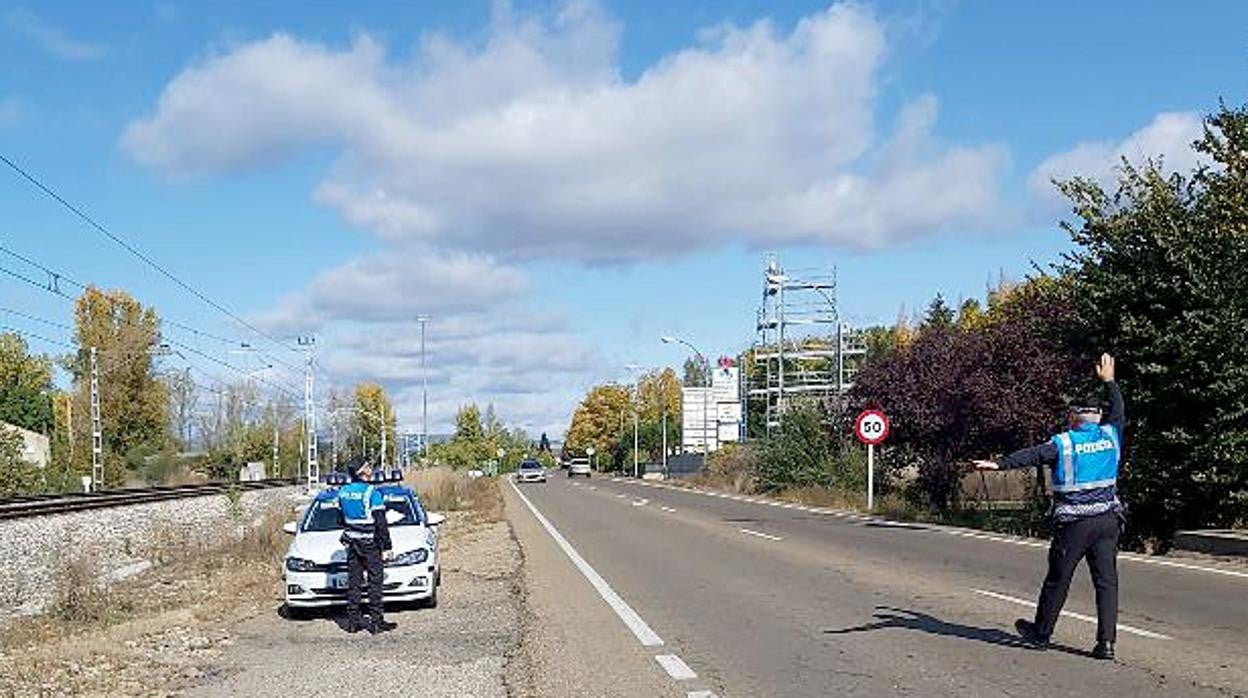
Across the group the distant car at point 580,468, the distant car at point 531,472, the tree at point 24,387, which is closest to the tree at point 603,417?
the distant car at point 580,468

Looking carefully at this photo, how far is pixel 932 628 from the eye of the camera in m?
12.1

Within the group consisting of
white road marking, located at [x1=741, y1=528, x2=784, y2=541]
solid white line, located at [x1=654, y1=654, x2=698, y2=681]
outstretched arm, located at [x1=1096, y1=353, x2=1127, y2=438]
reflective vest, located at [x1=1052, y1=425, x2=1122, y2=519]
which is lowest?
white road marking, located at [x1=741, y1=528, x2=784, y2=541]

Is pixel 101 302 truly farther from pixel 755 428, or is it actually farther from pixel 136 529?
pixel 136 529

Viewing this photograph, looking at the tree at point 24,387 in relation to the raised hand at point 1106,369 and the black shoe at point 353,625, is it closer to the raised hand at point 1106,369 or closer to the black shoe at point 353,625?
the black shoe at point 353,625

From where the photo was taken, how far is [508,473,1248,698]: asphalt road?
9320 millimetres

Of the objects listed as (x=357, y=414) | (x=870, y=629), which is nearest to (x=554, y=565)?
(x=870, y=629)

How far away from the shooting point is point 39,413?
369ft

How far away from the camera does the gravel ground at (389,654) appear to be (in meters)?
10.0

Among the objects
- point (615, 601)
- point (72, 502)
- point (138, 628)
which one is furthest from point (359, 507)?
point (72, 502)

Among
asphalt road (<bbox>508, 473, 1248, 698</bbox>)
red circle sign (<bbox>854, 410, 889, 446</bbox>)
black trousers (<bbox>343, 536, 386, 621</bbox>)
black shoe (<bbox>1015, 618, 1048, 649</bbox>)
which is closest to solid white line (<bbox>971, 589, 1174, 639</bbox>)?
asphalt road (<bbox>508, 473, 1248, 698</bbox>)

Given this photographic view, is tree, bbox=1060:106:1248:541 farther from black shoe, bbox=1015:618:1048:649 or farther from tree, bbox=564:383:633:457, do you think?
tree, bbox=564:383:633:457

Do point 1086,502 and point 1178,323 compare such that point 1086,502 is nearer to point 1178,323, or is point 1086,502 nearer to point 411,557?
point 411,557

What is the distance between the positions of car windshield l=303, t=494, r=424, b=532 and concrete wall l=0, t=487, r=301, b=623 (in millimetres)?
6478

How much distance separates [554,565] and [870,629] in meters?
9.28
